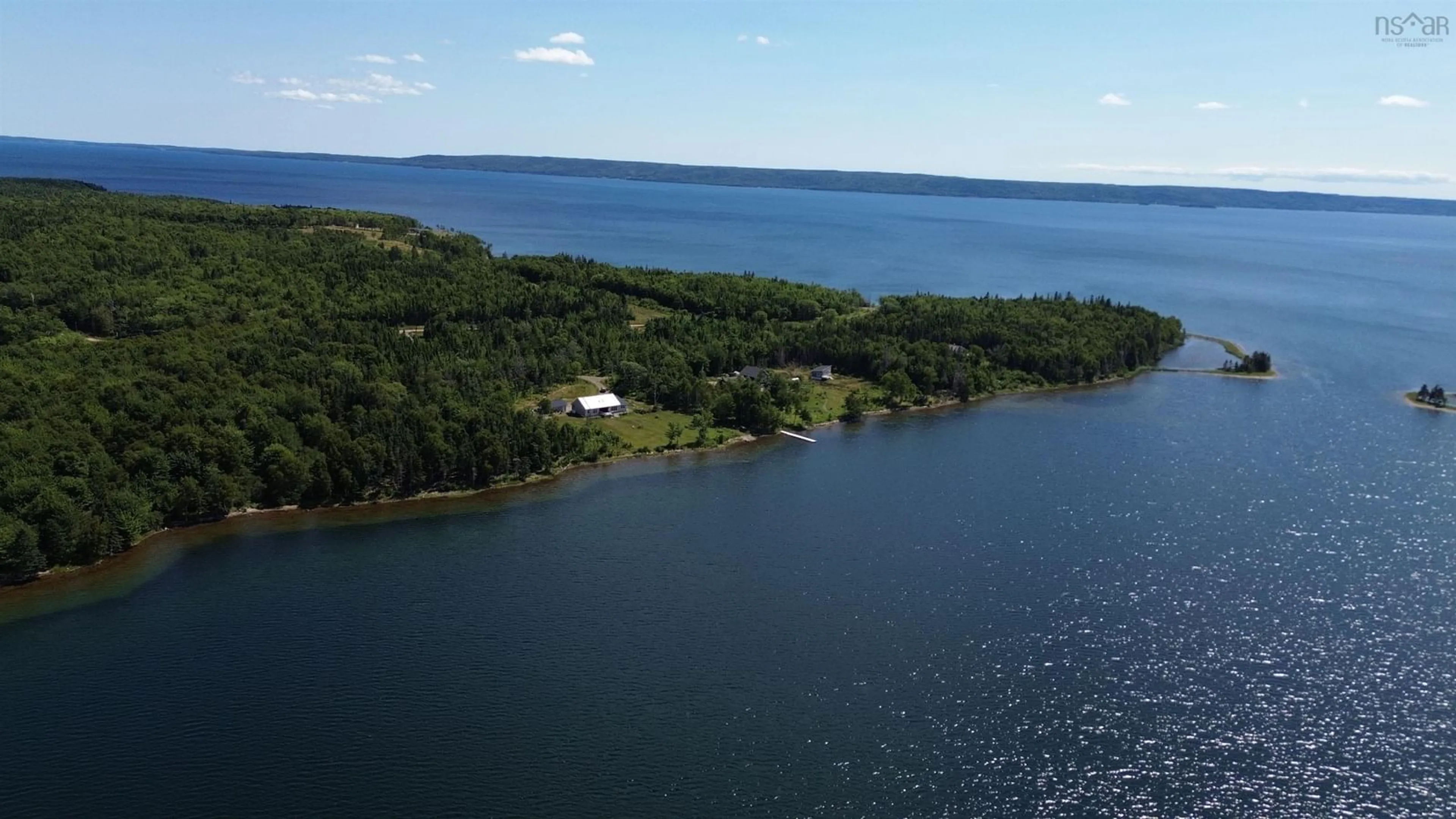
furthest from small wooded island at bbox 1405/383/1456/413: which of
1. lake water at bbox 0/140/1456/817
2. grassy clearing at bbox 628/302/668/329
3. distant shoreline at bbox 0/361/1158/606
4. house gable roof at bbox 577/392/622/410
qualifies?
grassy clearing at bbox 628/302/668/329

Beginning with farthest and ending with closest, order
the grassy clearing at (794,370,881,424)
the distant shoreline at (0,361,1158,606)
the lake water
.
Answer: the grassy clearing at (794,370,881,424) → the distant shoreline at (0,361,1158,606) → the lake water

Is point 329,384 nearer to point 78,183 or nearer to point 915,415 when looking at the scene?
point 915,415

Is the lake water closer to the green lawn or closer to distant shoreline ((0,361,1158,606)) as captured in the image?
distant shoreline ((0,361,1158,606))

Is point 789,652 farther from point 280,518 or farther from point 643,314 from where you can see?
point 643,314

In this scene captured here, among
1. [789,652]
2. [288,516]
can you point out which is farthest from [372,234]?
[789,652]

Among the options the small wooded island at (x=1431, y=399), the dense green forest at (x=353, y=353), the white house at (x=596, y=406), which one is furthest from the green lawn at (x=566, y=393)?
the small wooded island at (x=1431, y=399)

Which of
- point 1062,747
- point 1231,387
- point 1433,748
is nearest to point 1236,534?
point 1433,748
